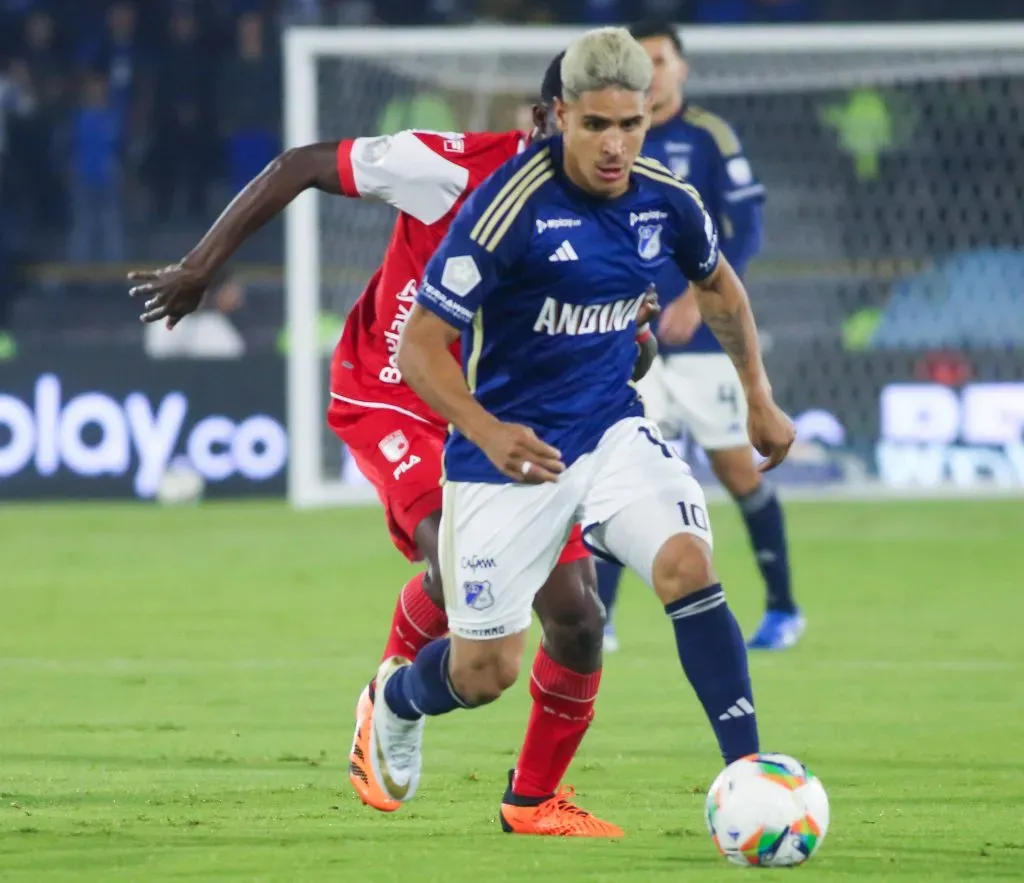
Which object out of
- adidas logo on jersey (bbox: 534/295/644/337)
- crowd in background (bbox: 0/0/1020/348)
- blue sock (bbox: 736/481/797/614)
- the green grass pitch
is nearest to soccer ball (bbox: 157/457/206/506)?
the green grass pitch

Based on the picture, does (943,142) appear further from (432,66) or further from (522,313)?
(522,313)

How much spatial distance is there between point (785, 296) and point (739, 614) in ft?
18.5

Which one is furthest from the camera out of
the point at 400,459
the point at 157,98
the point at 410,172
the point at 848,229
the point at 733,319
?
the point at 157,98

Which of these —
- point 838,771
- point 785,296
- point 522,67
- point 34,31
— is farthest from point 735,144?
point 34,31

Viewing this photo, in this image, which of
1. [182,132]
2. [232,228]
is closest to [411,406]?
[232,228]

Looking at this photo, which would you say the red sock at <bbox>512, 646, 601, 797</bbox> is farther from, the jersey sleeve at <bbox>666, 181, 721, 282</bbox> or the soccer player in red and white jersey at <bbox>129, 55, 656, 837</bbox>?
the jersey sleeve at <bbox>666, 181, 721, 282</bbox>

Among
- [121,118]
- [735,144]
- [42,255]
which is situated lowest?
[42,255]

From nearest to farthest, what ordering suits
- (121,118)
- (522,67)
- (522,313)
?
(522,313)
(522,67)
(121,118)

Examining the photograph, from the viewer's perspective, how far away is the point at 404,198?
18.5 feet

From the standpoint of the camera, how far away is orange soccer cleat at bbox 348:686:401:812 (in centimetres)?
525

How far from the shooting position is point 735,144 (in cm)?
827

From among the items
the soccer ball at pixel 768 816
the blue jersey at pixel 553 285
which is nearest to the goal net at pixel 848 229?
the blue jersey at pixel 553 285

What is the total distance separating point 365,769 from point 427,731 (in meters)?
1.33

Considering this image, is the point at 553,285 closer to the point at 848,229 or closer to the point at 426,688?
the point at 426,688
